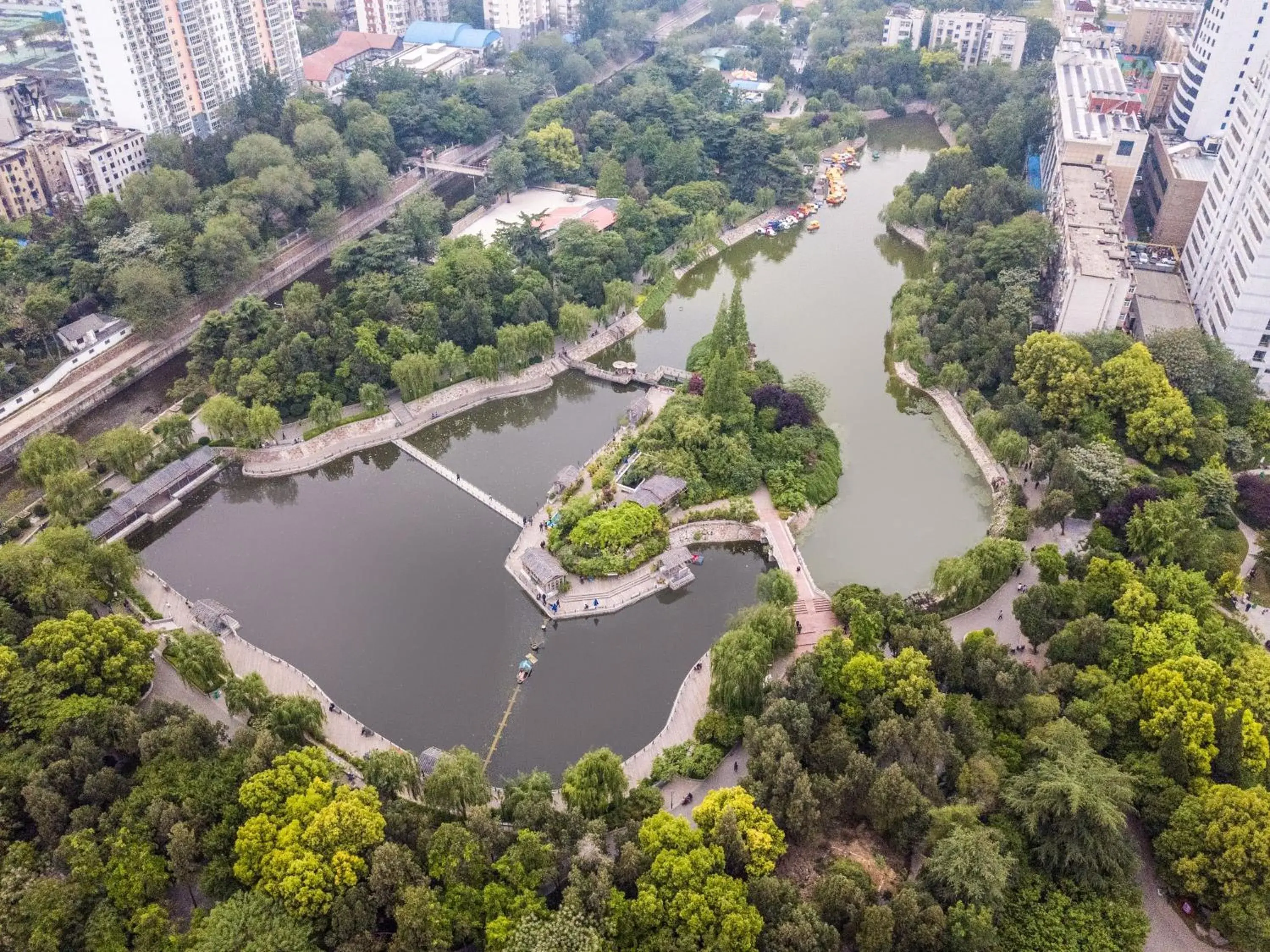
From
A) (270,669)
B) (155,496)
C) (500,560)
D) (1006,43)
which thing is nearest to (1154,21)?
(1006,43)

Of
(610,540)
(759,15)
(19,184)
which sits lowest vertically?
(610,540)

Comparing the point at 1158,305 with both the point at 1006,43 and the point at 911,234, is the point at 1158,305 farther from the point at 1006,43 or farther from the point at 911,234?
the point at 1006,43

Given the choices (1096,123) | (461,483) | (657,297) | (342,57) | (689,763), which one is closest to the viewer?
(689,763)

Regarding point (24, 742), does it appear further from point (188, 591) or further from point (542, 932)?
point (542, 932)

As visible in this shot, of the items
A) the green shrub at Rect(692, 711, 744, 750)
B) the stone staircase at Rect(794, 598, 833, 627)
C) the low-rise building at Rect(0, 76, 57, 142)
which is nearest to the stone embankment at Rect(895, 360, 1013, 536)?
the stone staircase at Rect(794, 598, 833, 627)

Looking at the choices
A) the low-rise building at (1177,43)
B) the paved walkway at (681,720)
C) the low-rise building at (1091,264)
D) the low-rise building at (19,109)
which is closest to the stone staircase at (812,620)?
the paved walkway at (681,720)

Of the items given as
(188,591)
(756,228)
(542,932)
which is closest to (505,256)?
(756,228)

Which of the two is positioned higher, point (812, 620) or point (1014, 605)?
point (1014, 605)
